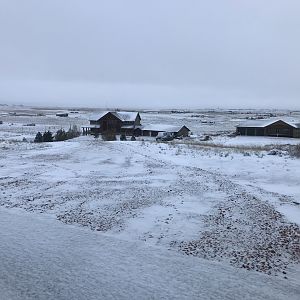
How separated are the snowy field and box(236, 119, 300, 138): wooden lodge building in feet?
179

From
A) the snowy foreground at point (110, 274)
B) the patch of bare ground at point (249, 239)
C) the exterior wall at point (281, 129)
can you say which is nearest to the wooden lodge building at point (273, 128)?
the exterior wall at point (281, 129)

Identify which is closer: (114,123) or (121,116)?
(114,123)

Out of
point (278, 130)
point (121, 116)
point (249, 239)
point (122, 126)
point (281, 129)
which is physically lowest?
point (278, 130)

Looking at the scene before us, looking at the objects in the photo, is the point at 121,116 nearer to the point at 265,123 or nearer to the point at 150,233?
the point at 265,123

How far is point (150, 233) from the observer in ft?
40.0

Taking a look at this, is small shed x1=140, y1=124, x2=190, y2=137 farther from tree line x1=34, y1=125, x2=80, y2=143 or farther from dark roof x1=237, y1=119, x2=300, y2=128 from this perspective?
tree line x1=34, y1=125, x2=80, y2=143

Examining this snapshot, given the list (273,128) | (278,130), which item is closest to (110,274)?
(273,128)

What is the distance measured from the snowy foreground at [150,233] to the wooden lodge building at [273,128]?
54750 millimetres

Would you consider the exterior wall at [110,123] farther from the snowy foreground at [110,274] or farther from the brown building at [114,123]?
the snowy foreground at [110,274]

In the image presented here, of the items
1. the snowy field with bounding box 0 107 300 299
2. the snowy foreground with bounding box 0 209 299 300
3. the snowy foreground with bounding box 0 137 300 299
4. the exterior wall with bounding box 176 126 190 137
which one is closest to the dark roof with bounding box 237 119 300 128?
the exterior wall with bounding box 176 126 190 137

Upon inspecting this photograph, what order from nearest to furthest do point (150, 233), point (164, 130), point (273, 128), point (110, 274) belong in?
1. point (110, 274)
2. point (150, 233)
3. point (164, 130)
4. point (273, 128)

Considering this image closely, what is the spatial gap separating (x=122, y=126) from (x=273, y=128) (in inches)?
1024

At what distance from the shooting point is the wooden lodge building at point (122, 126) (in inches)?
3039

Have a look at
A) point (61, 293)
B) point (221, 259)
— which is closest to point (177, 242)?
point (221, 259)
